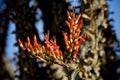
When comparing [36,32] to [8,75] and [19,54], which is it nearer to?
[19,54]

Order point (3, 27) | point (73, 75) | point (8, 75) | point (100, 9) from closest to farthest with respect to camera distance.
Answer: point (73, 75) < point (100, 9) < point (8, 75) < point (3, 27)

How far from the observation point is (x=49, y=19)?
4.38m

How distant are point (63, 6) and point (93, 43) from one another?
0.58m

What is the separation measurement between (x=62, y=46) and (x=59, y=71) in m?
0.45

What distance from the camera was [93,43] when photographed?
3725 mm

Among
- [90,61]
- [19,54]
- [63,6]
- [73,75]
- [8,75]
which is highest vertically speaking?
[8,75]

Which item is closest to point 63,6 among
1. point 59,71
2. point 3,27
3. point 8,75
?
point 59,71

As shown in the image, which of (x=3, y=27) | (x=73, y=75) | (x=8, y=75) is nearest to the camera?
(x=73, y=75)

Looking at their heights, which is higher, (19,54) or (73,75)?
(19,54)

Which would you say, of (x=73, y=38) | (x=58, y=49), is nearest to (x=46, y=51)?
(x=58, y=49)

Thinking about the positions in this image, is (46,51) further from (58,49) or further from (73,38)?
(73,38)

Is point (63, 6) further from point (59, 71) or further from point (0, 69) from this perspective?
point (0, 69)

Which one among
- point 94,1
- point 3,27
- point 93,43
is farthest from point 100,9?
point 3,27

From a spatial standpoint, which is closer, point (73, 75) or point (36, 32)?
point (73, 75)
